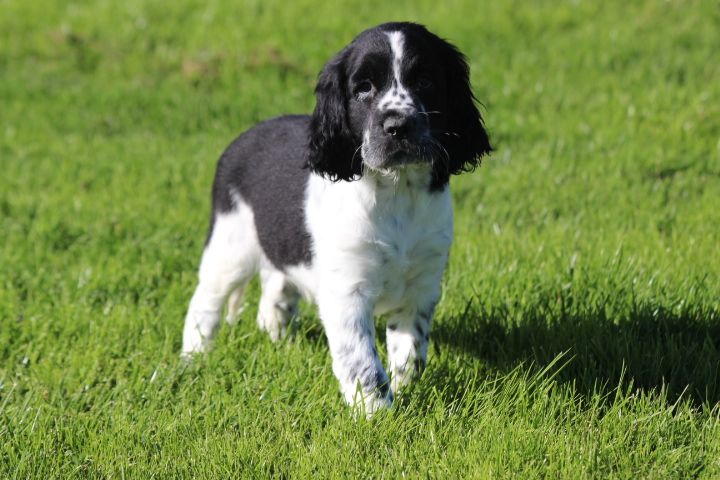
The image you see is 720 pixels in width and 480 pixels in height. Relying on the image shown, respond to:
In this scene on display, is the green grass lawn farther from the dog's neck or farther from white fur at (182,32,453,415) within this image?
the dog's neck

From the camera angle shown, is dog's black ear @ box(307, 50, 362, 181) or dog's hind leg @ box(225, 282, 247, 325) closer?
dog's black ear @ box(307, 50, 362, 181)

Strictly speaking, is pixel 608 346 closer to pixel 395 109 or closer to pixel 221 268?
pixel 395 109

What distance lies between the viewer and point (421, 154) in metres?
3.68

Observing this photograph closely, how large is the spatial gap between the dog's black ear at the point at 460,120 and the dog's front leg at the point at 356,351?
0.67 metres

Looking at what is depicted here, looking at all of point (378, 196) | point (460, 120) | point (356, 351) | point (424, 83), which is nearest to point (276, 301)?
point (356, 351)

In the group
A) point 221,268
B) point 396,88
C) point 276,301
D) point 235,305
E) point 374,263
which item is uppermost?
point 396,88

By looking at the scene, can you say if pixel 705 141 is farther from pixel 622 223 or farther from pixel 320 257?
pixel 320 257

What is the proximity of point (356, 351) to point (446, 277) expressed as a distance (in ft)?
4.85

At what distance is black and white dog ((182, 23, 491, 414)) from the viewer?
3.68 metres

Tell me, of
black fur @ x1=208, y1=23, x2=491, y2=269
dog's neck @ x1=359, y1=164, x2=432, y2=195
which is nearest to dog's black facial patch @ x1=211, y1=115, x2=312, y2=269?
black fur @ x1=208, y1=23, x2=491, y2=269

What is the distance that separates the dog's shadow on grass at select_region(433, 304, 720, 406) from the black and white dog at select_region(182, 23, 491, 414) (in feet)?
1.39

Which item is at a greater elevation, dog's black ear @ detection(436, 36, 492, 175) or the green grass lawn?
dog's black ear @ detection(436, 36, 492, 175)

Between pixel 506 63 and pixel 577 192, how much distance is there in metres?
2.79

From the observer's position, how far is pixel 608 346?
427cm
